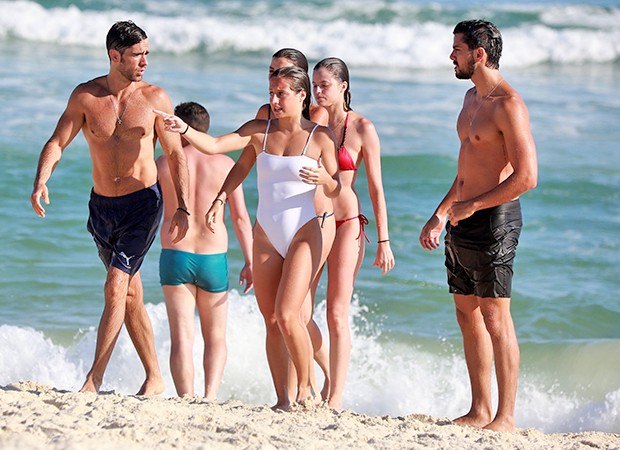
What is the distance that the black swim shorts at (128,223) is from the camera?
577 cm

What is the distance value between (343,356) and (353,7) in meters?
21.2

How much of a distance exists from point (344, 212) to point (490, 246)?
1.03 metres

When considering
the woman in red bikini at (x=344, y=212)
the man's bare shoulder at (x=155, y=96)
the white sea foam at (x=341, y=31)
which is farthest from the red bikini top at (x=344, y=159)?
the white sea foam at (x=341, y=31)

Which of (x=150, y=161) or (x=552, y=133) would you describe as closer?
(x=150, y=161)

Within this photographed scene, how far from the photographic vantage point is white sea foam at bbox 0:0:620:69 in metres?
23.0

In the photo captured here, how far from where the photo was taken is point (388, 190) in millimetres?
13242

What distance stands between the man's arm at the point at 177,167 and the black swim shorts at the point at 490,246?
5.03 ft

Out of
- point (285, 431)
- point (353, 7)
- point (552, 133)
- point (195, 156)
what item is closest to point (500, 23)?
point (353, 7)

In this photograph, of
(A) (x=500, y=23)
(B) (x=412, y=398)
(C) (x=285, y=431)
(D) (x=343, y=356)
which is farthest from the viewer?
(A) (x=500, y=23)

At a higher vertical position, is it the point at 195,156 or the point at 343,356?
the point at 195,156

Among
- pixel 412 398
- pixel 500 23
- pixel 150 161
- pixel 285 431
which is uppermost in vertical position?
pixel 500 23

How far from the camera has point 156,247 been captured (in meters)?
10.9

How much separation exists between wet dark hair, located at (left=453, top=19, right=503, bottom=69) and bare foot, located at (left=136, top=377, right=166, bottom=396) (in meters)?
2.65

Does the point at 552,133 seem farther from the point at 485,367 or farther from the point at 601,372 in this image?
the point at 485,367
